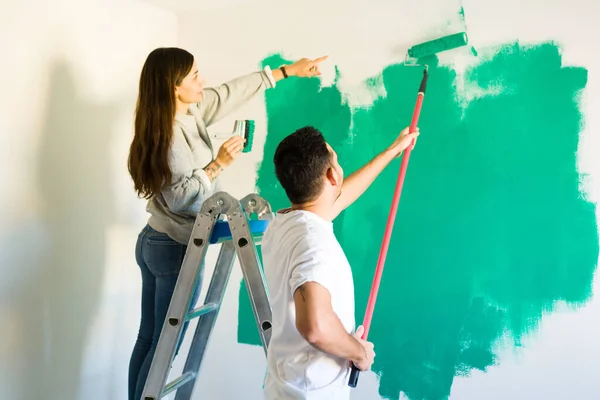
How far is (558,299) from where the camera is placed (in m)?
1.68

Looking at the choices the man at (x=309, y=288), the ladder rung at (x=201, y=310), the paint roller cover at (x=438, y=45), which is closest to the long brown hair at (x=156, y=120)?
the ladder rung at (x=201, y=310)

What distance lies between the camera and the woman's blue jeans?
5.53 feet

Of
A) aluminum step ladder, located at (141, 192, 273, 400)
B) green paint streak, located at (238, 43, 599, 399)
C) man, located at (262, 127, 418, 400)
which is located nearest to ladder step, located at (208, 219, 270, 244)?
aluminum step ladder, located at (141, 192, 273, 400)

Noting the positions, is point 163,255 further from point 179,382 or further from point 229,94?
point 229,94

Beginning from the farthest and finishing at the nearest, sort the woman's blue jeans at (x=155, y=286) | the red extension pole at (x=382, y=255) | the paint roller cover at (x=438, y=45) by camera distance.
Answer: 1. the paint roller cover at (x=438, y=45)
2. the woman's blue jeans at (x=155, y=286)
3. the red extension pole at (x=382, y=255)

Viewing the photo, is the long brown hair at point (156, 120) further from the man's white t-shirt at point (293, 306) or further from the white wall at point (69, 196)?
the man's white t-shirt at point (293, 306)

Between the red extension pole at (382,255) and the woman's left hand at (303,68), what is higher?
the woman's left hand at (303,68)

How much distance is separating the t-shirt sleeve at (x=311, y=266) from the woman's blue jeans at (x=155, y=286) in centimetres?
66

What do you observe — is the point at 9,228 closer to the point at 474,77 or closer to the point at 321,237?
the point at 321,237

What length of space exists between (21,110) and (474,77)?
150cm

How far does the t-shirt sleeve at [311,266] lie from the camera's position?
1.04 meters

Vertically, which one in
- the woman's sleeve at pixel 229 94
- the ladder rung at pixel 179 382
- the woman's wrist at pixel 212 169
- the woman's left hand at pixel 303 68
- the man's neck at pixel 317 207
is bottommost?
the ladder rung at pixel 179 382

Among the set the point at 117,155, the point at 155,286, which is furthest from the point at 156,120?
the point at 117,155

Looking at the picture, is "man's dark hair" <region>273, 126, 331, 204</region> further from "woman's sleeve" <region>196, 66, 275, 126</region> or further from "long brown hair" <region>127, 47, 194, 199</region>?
"woman's sleeve" <region>196, 66, 275, 126</region>
